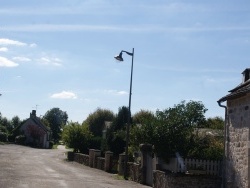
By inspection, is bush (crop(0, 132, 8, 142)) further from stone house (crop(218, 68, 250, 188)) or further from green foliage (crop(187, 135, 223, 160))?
stone house (crop(218, 68, 250, 188))

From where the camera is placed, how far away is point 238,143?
15938 millimetres

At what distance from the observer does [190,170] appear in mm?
17875

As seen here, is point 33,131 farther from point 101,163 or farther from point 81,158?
point 101,163

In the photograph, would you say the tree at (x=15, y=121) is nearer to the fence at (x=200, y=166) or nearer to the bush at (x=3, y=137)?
the bush at (x=3, y=137)

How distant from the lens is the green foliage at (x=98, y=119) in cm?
6901

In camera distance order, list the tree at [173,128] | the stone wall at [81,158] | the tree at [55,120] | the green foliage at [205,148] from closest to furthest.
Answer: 1. the green foliage at [205,148]
2. the tree at [173,128]
3. the stone wall at [81,158]
4. the tree at [55,120]

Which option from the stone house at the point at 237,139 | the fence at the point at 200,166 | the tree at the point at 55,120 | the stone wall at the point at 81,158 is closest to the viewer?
the stone house at the point at 237,139

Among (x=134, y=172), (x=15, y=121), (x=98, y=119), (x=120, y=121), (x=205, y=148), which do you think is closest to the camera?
(x=205, y=148)

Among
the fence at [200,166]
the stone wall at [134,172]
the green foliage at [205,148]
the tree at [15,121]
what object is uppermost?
the tree at [15,121]

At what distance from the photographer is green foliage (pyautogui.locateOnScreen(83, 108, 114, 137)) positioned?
69006mm

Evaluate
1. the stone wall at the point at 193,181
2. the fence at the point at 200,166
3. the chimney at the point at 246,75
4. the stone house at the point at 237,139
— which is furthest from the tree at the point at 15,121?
the stone house at the point at 237,139

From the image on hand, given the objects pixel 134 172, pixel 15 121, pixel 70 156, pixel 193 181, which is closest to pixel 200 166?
pixel 193 181

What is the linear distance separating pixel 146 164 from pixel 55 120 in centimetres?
12032

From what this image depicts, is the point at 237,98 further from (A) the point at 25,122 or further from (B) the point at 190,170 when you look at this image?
(A) the point at 25,122
